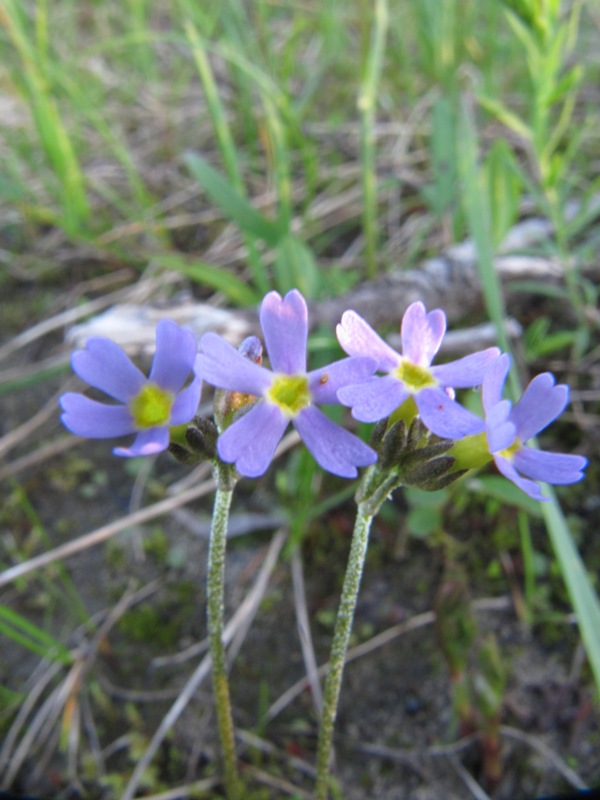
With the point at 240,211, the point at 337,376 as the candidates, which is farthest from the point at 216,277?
the point at 337,376

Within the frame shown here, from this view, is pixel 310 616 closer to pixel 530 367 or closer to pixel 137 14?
pixel 530 367

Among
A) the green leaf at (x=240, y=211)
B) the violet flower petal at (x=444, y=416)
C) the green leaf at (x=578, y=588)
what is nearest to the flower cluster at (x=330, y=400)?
the violet flower petal at (x=444, y=416)

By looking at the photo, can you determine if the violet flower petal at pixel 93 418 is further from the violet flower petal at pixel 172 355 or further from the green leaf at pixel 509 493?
the green leaf at pixel 509 493

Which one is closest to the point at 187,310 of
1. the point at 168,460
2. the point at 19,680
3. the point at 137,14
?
the point at 168,460

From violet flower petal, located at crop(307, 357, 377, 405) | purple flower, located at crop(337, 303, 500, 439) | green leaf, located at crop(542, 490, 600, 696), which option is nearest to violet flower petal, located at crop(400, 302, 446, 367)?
purple flower, located at crop(337, 303, 500, 439)

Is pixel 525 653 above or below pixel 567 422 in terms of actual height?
below

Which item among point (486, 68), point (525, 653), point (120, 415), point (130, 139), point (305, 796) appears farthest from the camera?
point (130, 139)

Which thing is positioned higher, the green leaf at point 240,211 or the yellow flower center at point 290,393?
the yellow flower center at point 290,393

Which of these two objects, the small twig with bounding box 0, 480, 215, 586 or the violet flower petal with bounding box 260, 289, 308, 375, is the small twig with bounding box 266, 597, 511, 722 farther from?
the violet flower petal with bounding box 260, 289, 308, 375
